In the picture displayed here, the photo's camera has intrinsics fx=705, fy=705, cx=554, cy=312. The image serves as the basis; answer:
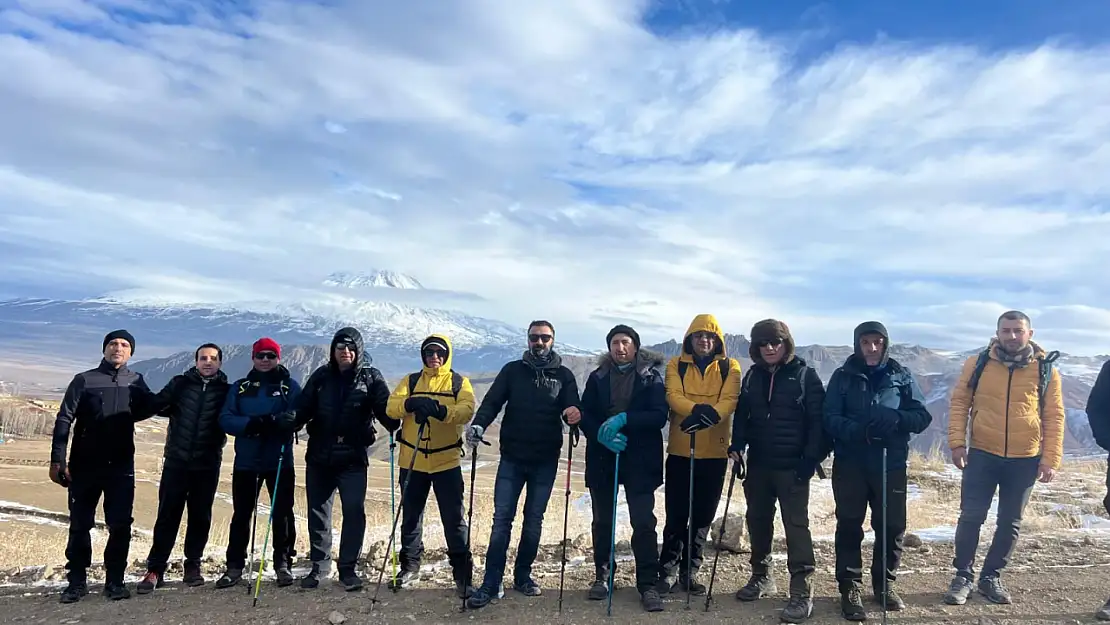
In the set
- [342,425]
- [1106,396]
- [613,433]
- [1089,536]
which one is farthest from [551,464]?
[1089,536]

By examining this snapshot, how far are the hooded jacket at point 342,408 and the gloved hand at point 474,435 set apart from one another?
1.19 metres

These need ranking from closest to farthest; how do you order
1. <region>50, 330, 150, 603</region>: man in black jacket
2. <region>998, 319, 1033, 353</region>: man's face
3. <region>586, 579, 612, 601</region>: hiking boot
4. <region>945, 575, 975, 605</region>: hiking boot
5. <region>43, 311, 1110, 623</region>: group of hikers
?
1. <region>43, 311, 1110, 623</region>: group of hikers
2. <region>945, 575, 975, 605</region>: hiking boot
3. <region>998, 319, 1033, 353</region>: man's face
4. <region>586, 579, 612, 601</region>: hiking boot
5. <region>50, 330, 150, 603</region>: man in black jacket

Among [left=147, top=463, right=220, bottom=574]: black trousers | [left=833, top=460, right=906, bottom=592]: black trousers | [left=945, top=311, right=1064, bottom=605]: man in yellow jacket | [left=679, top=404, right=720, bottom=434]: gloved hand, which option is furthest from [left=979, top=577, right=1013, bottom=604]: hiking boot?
[left=147, top=463, right=220, bottom=574]: black trousers

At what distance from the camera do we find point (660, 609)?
6.57 metres

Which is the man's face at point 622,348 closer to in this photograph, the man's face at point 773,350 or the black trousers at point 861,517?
the man's face at point 773,350

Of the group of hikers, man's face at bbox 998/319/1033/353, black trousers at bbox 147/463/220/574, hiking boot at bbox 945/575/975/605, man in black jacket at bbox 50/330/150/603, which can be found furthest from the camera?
black trousers at bbox 147/463/220/574

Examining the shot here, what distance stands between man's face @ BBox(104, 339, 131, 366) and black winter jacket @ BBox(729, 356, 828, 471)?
20.9 feet

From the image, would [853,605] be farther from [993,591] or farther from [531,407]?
[531,407]

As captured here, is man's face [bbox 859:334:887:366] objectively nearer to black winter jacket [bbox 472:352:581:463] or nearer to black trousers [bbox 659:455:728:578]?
black trousers [bbox 659:455:728:578]

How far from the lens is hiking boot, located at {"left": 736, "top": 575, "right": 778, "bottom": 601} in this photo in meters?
6.89

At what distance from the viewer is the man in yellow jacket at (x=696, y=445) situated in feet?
22.9

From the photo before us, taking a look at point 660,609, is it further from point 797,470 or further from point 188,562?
point 188,562

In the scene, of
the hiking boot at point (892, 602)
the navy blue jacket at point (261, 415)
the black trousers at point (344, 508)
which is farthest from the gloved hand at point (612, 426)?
the navy blue jacket at point (261, 415)

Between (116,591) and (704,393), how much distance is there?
6.26m
